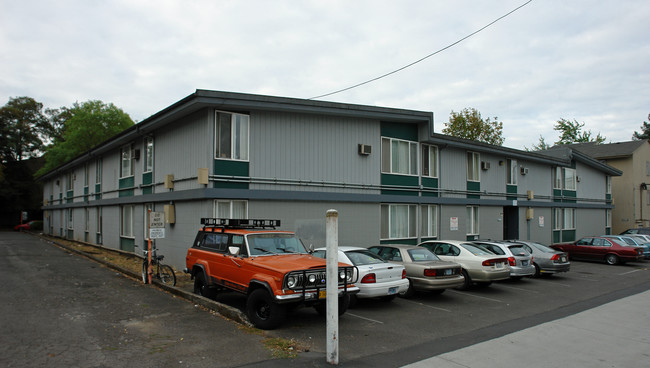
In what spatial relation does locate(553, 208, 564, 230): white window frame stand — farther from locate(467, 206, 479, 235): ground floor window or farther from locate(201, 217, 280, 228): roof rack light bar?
locate(201, 217, 280, 228): roof rack light bar

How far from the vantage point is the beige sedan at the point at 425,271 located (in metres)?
11.2

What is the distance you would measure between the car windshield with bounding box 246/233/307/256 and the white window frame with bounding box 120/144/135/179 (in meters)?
12.7

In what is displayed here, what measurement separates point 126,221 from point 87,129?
32.4m

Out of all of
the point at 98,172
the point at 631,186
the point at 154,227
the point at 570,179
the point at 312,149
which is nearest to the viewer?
the point at 154,227

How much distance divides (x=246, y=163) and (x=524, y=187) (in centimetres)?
1867

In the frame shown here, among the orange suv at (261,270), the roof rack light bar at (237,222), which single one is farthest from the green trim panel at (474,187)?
the roof rack light bar at (237,222)

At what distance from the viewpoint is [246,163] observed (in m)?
14.3

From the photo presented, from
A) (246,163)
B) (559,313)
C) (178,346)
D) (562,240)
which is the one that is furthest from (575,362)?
(562,240)

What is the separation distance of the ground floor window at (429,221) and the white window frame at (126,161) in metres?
13.4

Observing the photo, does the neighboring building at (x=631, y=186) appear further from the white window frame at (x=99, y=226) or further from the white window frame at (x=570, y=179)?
the white window frame at (x=99, y=226)

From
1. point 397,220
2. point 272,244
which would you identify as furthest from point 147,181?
point 272,244

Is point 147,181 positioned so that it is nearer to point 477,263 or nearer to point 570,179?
point 477,263

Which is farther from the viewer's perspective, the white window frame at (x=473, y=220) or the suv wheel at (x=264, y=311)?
the white window frame at (x=473, y=220)

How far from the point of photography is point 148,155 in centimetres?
1847
